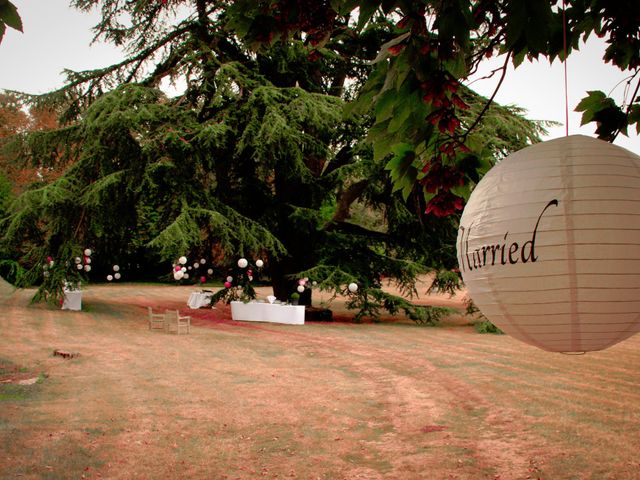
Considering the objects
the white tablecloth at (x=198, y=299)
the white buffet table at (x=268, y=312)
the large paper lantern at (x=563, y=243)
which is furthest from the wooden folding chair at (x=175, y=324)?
the large paper lantern at (x=563, y=243)

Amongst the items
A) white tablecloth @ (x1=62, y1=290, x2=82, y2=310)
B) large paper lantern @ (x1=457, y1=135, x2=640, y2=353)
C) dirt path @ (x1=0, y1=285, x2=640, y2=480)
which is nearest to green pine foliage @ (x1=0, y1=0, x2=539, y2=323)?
white tablecloth @ (x1=62, y1=290, x2=82, y2=310)

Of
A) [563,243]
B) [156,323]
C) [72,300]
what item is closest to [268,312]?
[156,323]

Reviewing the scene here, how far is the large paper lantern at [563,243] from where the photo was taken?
1849mm

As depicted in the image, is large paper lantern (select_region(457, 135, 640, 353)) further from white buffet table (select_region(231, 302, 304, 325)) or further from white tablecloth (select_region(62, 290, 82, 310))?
white tablecloth (select_region(62, 290, 82, 310))

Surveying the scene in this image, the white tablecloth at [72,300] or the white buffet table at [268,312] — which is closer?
the white buffet table at [268,312]

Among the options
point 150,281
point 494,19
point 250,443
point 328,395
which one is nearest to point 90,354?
point 328,395

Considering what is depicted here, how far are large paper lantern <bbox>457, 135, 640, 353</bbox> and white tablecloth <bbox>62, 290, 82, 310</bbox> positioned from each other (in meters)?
17.3

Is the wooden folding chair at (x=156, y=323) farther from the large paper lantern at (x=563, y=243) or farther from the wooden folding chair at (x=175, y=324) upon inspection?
the large paper lantern at (x=563, y=243)

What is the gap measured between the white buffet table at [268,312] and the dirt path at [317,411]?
Answer: 3323mm

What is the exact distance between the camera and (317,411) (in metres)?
7.01

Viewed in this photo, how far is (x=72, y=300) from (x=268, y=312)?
6.05 metres

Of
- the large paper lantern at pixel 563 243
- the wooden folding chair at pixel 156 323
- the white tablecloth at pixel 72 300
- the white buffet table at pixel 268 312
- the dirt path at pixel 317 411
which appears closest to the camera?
the large paper lantern at pixel 563 243

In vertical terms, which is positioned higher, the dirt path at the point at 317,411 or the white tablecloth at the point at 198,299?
the white tablecloth at the point at 198,299

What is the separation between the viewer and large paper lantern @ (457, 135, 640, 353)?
1849mm
